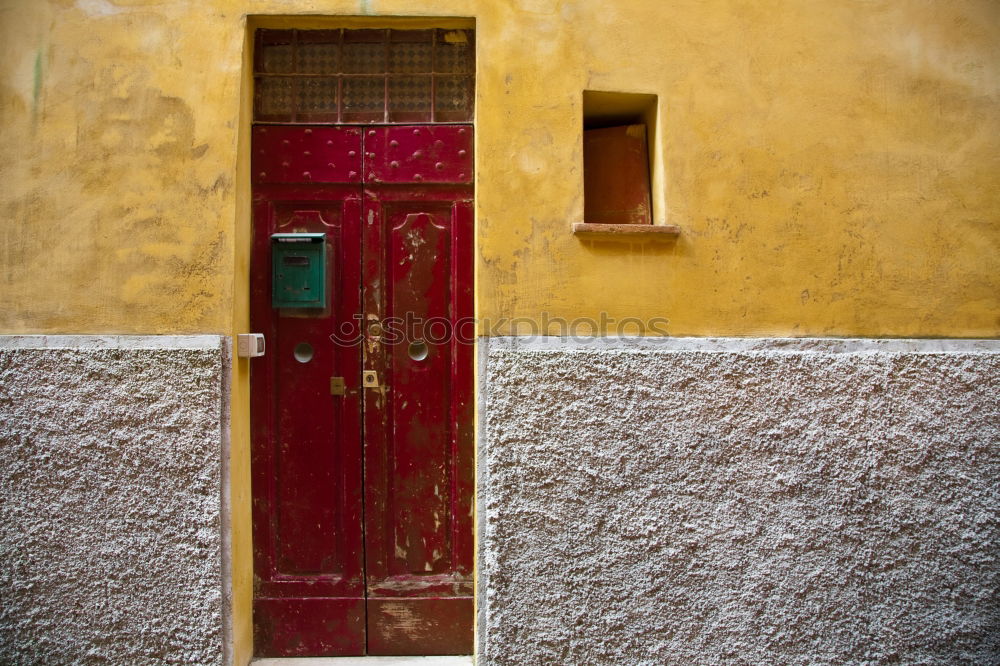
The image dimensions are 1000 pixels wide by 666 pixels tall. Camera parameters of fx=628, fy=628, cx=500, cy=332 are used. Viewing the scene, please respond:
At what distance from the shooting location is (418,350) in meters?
2.99

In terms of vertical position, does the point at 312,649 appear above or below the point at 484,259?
below

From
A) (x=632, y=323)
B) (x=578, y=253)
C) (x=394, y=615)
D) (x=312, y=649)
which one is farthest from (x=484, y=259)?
(x=312, y=649)

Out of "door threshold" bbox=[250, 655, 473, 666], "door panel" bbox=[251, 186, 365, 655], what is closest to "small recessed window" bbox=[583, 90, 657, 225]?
"door panel" bbox=[251, 186, 365, 655]

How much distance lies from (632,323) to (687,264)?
1.21 feet

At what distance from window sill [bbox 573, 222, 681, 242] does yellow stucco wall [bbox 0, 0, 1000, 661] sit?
42mm

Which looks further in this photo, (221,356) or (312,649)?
(312,649)

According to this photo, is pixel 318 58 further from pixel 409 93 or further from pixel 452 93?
pixel 452 93

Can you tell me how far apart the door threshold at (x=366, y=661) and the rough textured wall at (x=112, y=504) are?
0.33m

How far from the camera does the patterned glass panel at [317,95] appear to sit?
3023mm

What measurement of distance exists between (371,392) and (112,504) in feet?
3.86

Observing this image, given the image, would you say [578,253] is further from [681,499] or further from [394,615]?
[394,615]

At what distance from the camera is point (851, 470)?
2.76 metres

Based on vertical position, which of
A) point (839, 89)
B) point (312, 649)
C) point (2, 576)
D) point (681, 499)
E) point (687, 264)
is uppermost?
point (839, 89)

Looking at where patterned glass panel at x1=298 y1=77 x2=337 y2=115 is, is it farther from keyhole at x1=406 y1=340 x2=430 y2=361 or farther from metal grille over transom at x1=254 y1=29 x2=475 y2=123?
keyhole at x1=406 y1=340 x2=430 y2=361
